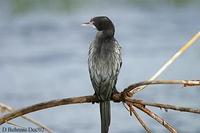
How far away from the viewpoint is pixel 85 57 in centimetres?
1085

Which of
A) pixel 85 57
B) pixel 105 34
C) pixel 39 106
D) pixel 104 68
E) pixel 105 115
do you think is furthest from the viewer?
pixel 85 57

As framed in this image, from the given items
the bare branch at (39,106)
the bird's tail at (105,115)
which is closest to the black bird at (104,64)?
the bird's tail at (105,115)

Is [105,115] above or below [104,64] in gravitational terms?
below

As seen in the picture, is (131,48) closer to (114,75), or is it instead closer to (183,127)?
(183,127)

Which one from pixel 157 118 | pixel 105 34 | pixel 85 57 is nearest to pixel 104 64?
pixel 105 34

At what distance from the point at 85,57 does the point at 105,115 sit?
23.0ft

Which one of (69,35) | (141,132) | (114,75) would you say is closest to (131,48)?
(69,35)

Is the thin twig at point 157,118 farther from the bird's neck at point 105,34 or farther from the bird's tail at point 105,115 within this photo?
the bird's neck at point 105,34

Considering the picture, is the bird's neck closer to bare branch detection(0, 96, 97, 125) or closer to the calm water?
bare branch detection(0, 96, 97, 125)

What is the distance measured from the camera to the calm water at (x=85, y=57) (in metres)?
8.87

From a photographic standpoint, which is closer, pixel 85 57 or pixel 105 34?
pixel 105 34

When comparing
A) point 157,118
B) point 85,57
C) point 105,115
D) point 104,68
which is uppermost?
point 85,57

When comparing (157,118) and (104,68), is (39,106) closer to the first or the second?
(157,118)

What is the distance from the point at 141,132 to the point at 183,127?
1.64 ft
